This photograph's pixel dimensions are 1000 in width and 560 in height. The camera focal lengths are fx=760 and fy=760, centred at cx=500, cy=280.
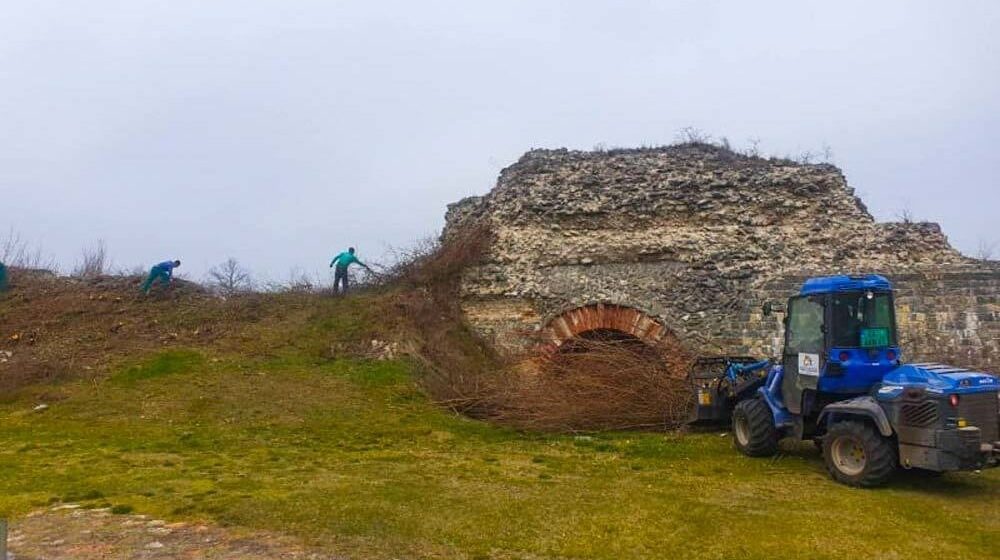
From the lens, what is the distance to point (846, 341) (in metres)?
7.30

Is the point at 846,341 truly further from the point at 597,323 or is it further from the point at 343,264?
the point at 343,264

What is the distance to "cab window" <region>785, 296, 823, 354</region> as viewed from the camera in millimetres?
7566

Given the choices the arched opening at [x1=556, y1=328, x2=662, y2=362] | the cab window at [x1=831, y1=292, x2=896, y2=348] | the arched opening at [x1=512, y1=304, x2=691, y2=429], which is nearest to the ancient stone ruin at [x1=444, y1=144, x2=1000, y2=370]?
the arched opening at [x1=556, y1=328, x2=662, y2=362]

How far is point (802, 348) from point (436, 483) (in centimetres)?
393

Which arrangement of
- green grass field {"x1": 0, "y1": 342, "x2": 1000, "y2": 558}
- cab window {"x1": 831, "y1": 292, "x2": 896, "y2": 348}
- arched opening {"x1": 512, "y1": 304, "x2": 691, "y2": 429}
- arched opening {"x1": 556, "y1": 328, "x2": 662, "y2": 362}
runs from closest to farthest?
green grass field {"x1": 0, "y1": 342, "x2": 1000, "y2": 558}
cab window {"x1": 831, "y1": 292, "x2": 896, "y2": 348}
arched opening {"x1": 512, "y1": 304, "x2": 691, "y2": 429}
arched opening {"x1": 556, "y1": 328, "x2": 662, "y2": 362}

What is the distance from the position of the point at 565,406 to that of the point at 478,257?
15.8 feet

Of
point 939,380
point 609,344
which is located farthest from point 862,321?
point 609,344

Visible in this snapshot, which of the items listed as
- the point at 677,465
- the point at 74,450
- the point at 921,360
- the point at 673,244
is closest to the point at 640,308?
→ the point at 673,244

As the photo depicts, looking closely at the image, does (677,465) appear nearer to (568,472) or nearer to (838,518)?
(568,472)

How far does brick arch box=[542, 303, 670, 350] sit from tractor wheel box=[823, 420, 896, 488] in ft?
20.0

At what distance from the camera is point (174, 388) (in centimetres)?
1215

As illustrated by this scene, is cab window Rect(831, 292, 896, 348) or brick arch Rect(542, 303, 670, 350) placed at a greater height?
brick arch Rect(542, 303, 670, 350)

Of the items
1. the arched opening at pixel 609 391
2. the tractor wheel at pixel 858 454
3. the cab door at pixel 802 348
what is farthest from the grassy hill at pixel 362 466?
the cab door at pixel 802 348

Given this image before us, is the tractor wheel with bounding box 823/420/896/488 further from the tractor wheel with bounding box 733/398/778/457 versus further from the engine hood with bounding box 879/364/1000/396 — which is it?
the tractor wheel with bounding box 733/398/778/457
